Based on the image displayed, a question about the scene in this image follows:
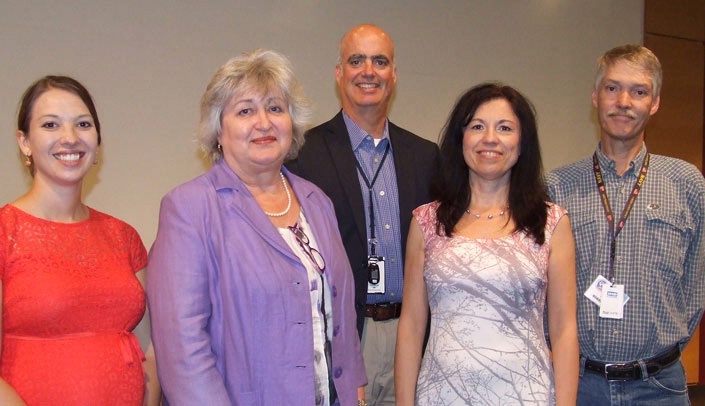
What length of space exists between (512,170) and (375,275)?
27.4 inches

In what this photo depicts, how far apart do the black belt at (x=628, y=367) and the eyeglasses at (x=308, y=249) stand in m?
1.17

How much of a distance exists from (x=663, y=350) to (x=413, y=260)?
1.02 m

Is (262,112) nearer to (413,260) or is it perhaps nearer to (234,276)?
(234,276)

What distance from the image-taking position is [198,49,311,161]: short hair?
202 cm

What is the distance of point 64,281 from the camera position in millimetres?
1971

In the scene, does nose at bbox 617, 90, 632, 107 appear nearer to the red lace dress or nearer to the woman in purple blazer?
the woman in purple blazer

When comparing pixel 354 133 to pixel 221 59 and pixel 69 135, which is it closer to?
pixel 69 135

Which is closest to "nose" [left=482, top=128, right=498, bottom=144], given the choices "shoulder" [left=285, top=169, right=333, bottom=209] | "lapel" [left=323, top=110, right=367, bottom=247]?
"shoulder" [left=285, top=169, right=333, bottom=209]

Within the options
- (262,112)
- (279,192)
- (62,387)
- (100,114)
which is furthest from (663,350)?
(100,114)

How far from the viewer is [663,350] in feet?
8.41

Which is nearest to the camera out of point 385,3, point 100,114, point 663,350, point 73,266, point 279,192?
point 73,266

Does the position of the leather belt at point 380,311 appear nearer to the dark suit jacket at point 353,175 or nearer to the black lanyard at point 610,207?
the dark suit jacket at point 353,175

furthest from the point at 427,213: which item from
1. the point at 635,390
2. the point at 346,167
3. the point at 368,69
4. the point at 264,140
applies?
the point at 635,390

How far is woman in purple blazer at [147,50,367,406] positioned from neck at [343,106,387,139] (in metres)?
0.82
